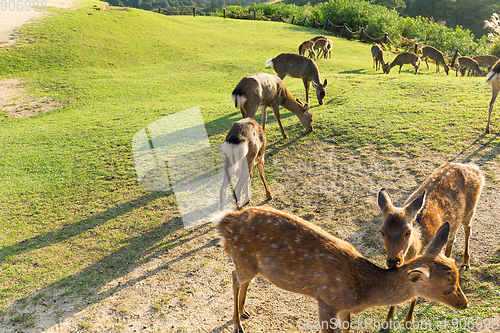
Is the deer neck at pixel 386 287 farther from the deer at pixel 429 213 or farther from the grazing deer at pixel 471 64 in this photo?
the grazing deer at pixel 471 64

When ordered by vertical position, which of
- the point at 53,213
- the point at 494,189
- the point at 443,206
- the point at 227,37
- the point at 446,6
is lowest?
the point at 53,213

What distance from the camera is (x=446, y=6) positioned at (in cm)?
5847

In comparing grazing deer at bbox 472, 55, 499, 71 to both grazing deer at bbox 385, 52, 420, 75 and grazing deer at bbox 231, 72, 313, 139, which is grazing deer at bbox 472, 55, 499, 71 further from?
grazing deer at bbox 231, 72, 313, 139

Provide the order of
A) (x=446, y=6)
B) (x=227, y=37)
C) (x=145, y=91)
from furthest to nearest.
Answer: (x=446, y=6) → (x=227, y=37) → (x=145, y=91)

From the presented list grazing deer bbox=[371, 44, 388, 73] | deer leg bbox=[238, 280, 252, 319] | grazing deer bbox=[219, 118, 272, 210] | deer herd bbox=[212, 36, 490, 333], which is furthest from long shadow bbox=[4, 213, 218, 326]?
grazing deer bbox=[371, 44, 388, 73]

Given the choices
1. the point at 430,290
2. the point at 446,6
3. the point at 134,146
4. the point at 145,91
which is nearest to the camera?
the point at 430,290

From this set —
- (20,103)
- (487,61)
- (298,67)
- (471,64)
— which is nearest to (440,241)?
(298,67)

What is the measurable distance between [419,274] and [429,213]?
1393 millimetres

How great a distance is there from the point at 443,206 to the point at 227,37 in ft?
71.5

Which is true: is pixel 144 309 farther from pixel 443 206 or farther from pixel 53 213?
pixel 443 206

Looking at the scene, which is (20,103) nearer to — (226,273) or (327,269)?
(226,273)

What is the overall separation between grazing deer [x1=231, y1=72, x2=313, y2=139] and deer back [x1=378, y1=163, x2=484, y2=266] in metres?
4.92

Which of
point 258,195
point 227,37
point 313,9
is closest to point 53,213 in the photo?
point 258,195

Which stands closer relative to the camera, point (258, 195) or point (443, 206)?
point (443, 206)
